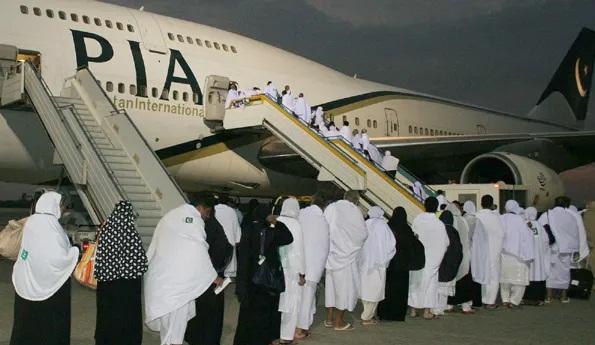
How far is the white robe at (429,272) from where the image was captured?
8359 millimetres

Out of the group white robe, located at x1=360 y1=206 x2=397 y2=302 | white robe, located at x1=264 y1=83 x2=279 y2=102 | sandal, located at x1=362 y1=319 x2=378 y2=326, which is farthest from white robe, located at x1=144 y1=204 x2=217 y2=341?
white robe, located at x1=264 y1=83 x2=279 y2=102

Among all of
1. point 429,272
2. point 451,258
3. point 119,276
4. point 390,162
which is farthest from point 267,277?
point 390,162

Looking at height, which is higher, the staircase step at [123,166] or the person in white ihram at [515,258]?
the staircase step at [123,166]

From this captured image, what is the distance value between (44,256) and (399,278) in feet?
15.1

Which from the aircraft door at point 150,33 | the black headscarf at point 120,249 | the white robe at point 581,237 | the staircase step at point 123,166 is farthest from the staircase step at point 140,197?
the white robe at point 581,237

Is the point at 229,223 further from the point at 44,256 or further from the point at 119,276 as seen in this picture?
the point at 44,256

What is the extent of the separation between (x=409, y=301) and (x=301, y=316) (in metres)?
1.96

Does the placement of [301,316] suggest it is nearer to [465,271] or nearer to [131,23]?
[465,271]

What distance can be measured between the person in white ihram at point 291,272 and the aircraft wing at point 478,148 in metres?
10.1

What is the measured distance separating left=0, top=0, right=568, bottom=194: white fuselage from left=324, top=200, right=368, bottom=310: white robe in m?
6.69

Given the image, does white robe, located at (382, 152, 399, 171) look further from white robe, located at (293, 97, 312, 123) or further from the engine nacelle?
the engine nacelle

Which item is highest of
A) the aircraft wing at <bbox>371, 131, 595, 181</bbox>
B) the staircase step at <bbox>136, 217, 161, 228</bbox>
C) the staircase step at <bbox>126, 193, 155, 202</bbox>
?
the aircraft wing at <bbox>371, 131, 595, 181</bbox>

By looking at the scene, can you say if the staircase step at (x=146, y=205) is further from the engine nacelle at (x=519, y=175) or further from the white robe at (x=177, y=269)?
the engine nacelle at (x=519, y=175)

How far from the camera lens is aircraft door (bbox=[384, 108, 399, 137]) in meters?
18.9
